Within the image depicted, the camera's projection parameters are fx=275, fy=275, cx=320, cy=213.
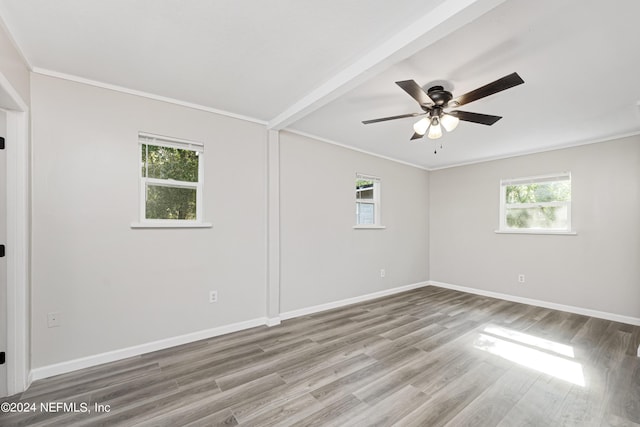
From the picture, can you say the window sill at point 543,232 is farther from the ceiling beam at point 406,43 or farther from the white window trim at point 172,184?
the white window trim at point 172,184

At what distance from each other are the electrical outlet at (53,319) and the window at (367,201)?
3.64 m

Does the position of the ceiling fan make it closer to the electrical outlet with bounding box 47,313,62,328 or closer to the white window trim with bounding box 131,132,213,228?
the white window trim with bounding box 131,132,213,228

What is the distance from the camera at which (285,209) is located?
3639 millimetres

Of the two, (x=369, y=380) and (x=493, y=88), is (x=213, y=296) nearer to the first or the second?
(x=369, y=380)

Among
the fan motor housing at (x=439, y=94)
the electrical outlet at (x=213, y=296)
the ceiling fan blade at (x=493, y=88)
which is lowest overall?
the electrical outlet at (x=213, y=296)

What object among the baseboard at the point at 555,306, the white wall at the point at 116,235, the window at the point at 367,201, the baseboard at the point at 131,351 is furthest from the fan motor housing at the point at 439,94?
the baseboard at the point at 555,306

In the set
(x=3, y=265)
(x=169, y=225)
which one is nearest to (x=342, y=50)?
(x=169, y=225)

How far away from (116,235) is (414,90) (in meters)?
2.87

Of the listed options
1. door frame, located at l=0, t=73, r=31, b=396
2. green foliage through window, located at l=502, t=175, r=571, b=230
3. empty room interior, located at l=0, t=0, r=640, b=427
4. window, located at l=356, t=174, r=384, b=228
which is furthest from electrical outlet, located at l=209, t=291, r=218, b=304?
green foliage through window, located at l=502, t=175, r=571, b=230

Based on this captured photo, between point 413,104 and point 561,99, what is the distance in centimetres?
138

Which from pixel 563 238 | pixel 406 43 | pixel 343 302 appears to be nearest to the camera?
pixel 406 43

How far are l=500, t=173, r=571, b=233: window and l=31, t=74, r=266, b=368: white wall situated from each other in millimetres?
4450

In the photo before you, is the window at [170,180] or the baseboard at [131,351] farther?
the window at [170,180]

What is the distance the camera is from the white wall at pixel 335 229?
3.70 m
